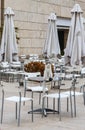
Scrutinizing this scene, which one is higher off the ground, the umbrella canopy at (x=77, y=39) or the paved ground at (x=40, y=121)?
the umbrella canopy at (x=77, y=39)

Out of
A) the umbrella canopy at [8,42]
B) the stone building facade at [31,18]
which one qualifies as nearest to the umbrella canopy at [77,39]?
the umbrella canopy at [8,42]

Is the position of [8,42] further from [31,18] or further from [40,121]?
[40,121]

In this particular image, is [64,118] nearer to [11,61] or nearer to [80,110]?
[80,110]

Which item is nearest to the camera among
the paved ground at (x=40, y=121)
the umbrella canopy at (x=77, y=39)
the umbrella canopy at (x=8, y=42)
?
the paved ground at (x=40, y=121)

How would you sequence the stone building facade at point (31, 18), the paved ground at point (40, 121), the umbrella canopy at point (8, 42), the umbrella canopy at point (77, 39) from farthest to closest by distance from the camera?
the stone building facade at point (31, 18) < the umbrella canopy at point (8, 42) < the umbrella canopy at point (77, 39) < the paved ground at point (40, 121)

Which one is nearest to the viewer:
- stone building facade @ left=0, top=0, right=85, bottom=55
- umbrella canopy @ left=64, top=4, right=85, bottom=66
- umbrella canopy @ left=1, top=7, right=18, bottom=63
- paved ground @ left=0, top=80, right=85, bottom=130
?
paved ground @ left=0, top=80, right=85, bottom=130

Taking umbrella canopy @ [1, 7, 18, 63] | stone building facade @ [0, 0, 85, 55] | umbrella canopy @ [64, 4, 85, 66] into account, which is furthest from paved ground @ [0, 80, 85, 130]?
stone building facade @ [0, 0, 85, 55]

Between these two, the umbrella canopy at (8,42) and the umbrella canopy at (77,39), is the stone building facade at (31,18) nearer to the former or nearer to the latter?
the umbrella canopy at (8,42)

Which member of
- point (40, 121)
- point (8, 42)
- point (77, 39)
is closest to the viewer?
point (40, 121)

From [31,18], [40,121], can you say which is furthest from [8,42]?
[40,121]

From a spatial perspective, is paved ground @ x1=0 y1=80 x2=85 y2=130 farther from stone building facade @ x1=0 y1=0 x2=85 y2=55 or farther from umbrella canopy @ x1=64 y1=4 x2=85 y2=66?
stone building facade @ x1=0 y1=0 x2=85 y2=55

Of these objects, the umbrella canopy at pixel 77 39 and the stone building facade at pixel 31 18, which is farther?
the stone building facade at pixel 31 18

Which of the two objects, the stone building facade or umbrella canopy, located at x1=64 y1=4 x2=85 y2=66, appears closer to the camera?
umbrella canopy, located at x1=64 y1=4 x2=85 y2=66

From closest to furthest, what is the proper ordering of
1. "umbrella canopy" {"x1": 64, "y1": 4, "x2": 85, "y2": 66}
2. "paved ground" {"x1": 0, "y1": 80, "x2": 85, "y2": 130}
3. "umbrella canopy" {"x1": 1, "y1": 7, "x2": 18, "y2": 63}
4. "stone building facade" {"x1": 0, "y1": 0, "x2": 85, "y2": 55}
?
"paved ground" {"x1": 0, "y1": 80, "x2": 85, "y2": 130} < "umbrella canopy" {"x1": 64, "y1": 4, "x2": 85, "y2": 66} < "umbrella canopy" {"x1": 1, "y1": 7, "x2": 18, "y2": 63} < "stone building facade" {"x1": 0, "y1": 0, "x2": 85, "y2": 55}
